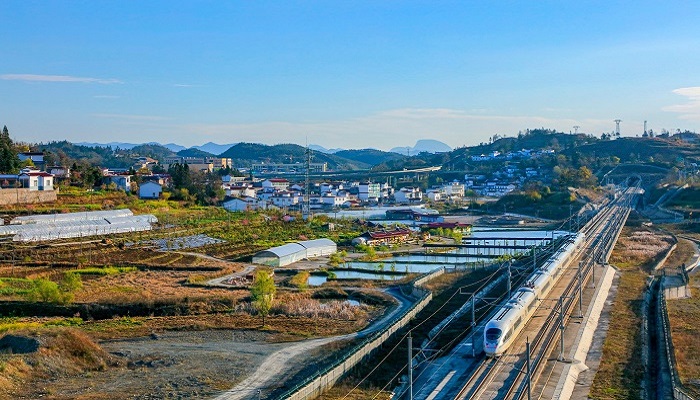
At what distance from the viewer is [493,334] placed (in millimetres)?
18547

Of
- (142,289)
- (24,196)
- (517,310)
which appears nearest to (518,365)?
(517,310)

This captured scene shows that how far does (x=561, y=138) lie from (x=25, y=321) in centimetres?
14803

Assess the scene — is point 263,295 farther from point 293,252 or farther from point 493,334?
point 293,252

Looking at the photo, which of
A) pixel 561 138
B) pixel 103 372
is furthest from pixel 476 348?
pixel 561 138

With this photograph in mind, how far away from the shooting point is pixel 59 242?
40.0m

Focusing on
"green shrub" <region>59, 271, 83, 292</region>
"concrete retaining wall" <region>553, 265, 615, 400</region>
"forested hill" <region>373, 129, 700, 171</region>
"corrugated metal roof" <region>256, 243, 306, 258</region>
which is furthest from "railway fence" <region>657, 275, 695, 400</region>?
"forested hill" <region>373, 129, 700, 171</region>

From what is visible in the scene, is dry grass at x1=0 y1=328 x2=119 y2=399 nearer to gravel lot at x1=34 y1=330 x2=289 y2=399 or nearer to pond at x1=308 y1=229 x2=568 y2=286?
gravel lot at x1=34 y1=330 x2=289 y2=399

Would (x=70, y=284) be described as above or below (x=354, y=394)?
above

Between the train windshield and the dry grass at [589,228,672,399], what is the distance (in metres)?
2.56

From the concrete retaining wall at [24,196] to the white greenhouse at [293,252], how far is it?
1756 cm

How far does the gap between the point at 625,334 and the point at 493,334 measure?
6.51 meters

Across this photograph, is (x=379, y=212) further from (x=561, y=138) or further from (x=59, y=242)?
(x=561, y=138)

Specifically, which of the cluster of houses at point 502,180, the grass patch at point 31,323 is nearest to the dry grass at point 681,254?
the grass patch at point 31,323

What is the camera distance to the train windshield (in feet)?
60.5
